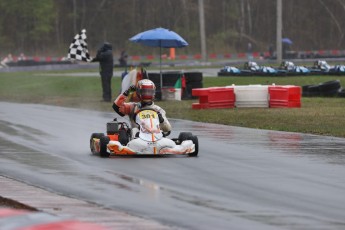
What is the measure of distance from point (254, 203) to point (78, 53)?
20096 mm

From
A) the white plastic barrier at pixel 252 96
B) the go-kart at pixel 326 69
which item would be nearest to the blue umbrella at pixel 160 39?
the white plastic barrier at pixel 252 96

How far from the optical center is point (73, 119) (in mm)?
21000

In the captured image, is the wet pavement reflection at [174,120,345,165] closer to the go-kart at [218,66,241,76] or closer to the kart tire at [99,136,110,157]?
the kart tire at [99,136,110,157]

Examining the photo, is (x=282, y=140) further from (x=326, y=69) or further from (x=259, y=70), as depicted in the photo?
(x=259, y=70)

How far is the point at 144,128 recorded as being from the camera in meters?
13.1

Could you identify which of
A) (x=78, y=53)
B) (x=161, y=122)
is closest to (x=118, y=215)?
(x=161, y=122)

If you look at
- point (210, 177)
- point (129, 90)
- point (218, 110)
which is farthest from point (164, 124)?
point (218, 110)

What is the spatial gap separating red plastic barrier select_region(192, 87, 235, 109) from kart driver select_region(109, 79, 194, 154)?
10.5 meters

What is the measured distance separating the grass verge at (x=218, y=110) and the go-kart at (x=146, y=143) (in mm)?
4435

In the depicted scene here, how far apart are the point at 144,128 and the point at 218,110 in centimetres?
1058

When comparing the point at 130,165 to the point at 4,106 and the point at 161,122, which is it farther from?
the point at 4,106

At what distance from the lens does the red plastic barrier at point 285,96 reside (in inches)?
930

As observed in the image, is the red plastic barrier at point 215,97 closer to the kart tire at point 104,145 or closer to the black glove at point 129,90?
the black glove at point 129,90

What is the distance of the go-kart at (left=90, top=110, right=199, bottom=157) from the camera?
13062 mm
